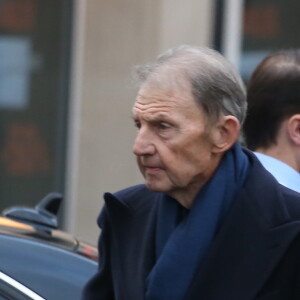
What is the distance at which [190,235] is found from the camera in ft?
8.37

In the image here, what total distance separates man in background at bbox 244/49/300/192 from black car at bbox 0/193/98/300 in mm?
693

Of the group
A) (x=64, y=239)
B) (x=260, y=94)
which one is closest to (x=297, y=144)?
(x=260, y=94)

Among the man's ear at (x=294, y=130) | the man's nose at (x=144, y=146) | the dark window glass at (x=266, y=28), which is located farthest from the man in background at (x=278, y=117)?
the dark window glass at (x=266, y=28)

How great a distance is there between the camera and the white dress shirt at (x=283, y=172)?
2994mm

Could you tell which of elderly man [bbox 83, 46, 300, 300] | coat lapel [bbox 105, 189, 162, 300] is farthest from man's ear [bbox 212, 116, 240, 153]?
coat lapel [bbox 105, 189, 162, 300]

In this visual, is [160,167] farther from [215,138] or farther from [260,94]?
[260,94]

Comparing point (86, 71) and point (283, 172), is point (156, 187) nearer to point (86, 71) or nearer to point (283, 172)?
point (283, 172)

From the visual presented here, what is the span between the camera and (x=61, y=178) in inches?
338

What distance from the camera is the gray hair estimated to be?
2.55m

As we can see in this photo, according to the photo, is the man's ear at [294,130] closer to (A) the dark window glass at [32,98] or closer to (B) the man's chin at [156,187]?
(B) the man's chin at [156,187]

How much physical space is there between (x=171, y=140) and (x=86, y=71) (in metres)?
5.79

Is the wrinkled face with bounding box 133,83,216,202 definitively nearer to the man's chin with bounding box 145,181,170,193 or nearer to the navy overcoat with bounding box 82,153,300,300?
the man's chin with bounding box 145,181,170,193

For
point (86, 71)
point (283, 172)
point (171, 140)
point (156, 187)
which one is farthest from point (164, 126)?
point (86, 71)

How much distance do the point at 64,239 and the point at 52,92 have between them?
498cm
